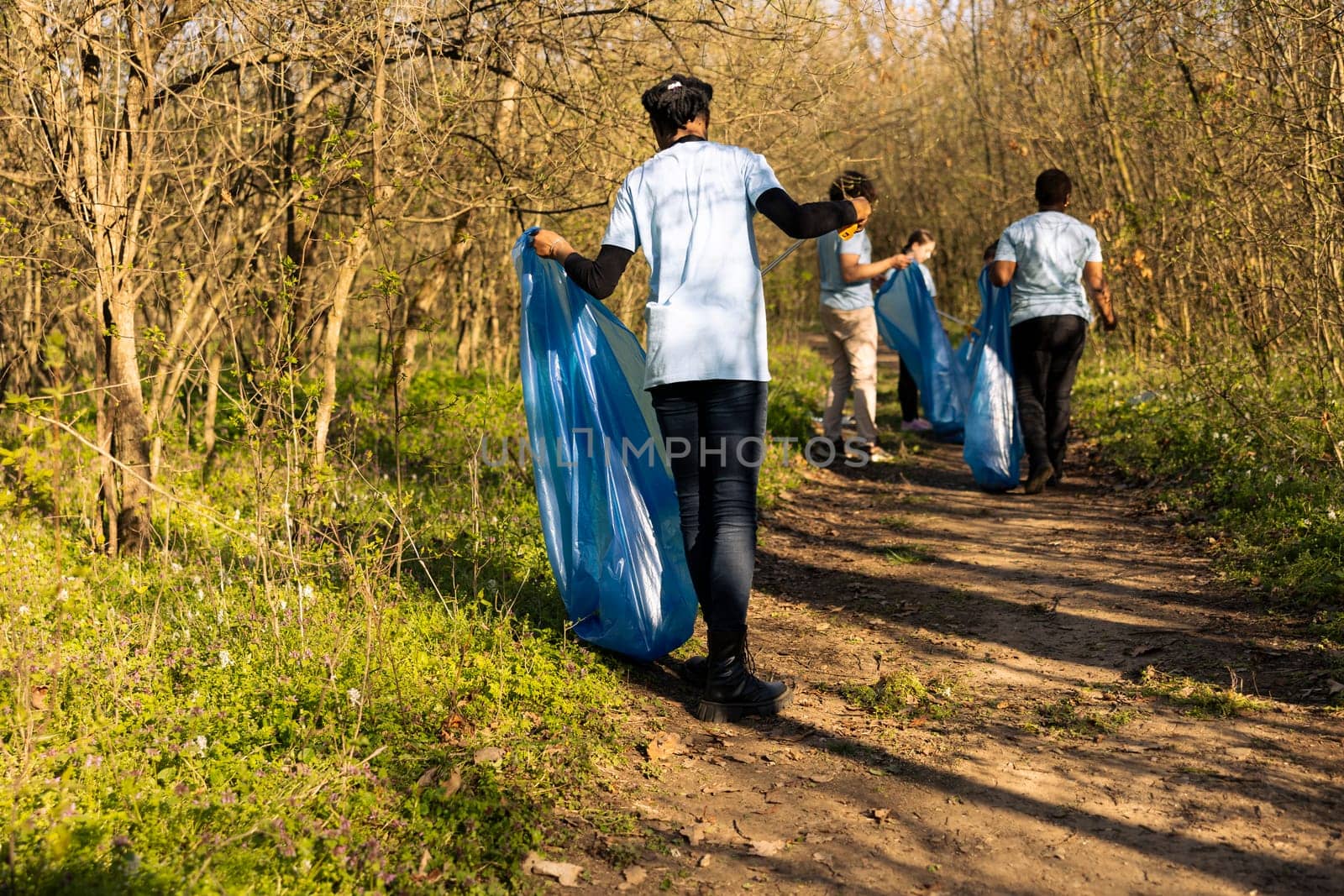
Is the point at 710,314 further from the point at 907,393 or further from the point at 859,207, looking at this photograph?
the point at 907,393

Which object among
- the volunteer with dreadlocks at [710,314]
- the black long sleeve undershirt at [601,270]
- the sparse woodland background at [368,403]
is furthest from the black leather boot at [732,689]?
the black long sleeve undershirt at [601,270]

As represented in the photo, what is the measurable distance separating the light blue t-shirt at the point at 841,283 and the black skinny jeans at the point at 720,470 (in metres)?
4.53

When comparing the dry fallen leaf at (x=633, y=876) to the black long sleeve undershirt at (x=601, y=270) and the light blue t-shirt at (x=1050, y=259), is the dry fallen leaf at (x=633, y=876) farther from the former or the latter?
the light blue t-shirt at (x=1050, y=259)

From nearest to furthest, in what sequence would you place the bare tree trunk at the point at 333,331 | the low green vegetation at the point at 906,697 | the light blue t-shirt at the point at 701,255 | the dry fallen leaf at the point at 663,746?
the dry fallen leaf at the point at 663,746 → the light blue t-shirt at the point at 701,255 → the low green vegetation at the point at 906,697 → the bare tree trunk at the point at 333,331

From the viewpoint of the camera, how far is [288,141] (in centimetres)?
661

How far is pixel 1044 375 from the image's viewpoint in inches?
275

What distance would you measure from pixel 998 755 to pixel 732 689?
0.83 meters

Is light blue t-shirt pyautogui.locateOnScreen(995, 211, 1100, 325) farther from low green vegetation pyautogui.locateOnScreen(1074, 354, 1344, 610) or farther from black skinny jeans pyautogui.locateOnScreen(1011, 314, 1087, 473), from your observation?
low green vegetation pyautogui.locateOnScreen(1074, 354, 1344, 610)

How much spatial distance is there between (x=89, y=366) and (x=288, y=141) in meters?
2.81

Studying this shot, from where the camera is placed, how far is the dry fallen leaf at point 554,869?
2744 millimetres

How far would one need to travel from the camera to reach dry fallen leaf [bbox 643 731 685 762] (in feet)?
11.4

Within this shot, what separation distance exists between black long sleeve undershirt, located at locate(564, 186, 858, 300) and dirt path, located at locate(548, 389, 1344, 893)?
1357 millimetres

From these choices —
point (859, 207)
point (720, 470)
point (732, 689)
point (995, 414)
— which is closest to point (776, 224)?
point (859, 207)

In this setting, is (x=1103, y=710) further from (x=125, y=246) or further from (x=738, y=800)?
(x=125, y=246)
